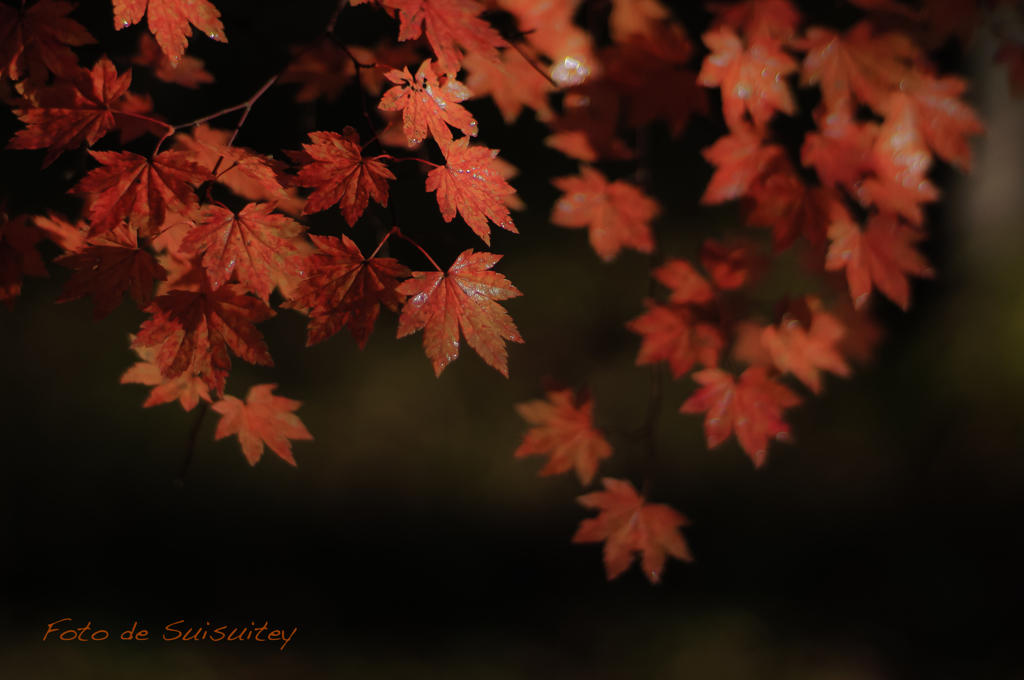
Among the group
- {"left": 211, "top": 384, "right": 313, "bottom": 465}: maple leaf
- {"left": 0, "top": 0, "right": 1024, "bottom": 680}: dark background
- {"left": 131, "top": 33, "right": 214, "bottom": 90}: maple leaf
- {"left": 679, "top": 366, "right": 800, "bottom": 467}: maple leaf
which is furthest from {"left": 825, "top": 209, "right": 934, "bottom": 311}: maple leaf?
{"left": 0, "top": 0, "right": 1024, "bottom": 680}: dark background

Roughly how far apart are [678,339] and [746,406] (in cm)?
25

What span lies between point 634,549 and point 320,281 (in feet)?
3.77

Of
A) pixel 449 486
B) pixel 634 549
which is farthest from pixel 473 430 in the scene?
pixel 634 549

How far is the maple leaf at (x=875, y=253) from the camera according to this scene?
4.71 ft

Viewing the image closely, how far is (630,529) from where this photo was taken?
1622 millimetres

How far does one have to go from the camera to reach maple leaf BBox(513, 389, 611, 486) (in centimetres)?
166

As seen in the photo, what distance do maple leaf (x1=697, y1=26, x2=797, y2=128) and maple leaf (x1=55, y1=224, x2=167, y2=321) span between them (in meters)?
1.23

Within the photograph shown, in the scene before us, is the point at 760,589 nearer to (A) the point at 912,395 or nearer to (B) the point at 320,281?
(A) the point at 912,395

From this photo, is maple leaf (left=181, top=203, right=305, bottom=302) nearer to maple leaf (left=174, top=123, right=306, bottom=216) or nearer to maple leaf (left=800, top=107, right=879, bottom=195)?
maple leaf (left=174, top=123, right=306, bottom=216)

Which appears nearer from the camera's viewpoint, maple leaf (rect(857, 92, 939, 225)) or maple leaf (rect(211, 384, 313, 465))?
maple leaf (rect(211, 384, 313, 465))

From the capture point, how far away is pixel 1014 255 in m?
2.98

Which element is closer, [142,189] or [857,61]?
[142,189]

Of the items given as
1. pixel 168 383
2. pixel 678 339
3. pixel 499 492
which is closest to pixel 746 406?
pixel 678 339

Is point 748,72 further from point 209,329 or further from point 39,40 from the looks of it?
point 39,40
